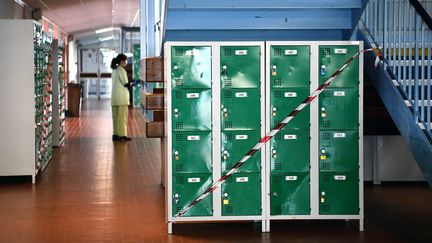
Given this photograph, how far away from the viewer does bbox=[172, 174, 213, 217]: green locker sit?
22.8ft

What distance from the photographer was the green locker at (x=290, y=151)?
22.9ft

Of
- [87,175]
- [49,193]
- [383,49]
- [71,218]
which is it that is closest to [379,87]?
[383,49]

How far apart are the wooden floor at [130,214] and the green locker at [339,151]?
1.84ft

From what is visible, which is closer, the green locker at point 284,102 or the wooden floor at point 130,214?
the wooden floor at point 130,214

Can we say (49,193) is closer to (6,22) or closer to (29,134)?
(29,134)

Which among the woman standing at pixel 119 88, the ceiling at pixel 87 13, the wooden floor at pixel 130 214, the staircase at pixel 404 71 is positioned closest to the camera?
the staircase at pixel 404 71

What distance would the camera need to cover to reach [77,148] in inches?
547

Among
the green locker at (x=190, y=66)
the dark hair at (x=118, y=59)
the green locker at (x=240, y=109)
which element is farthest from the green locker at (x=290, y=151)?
the dark hair at (x=118, y=59)

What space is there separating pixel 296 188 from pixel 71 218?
2166 millimetres

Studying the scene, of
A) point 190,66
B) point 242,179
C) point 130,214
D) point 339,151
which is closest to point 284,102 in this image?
point 339,151

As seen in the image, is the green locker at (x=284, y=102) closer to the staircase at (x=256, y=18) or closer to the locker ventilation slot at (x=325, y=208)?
the locker ventilation slot at (x=325, y=208)

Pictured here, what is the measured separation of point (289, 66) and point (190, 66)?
2.79 feet

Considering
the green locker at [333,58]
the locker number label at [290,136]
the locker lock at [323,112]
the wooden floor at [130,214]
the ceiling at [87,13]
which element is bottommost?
the wooden floor at [130,214]

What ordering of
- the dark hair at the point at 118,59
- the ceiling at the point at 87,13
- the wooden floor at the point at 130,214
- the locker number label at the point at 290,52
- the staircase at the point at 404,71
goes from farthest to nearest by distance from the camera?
the ceiling at the point at 87,13 → the dark hair at the point at 118,59 → the locker number label at the point at 290,52 → the wooden floor at the point at 130,214 → the staircase at the point at 404,71
